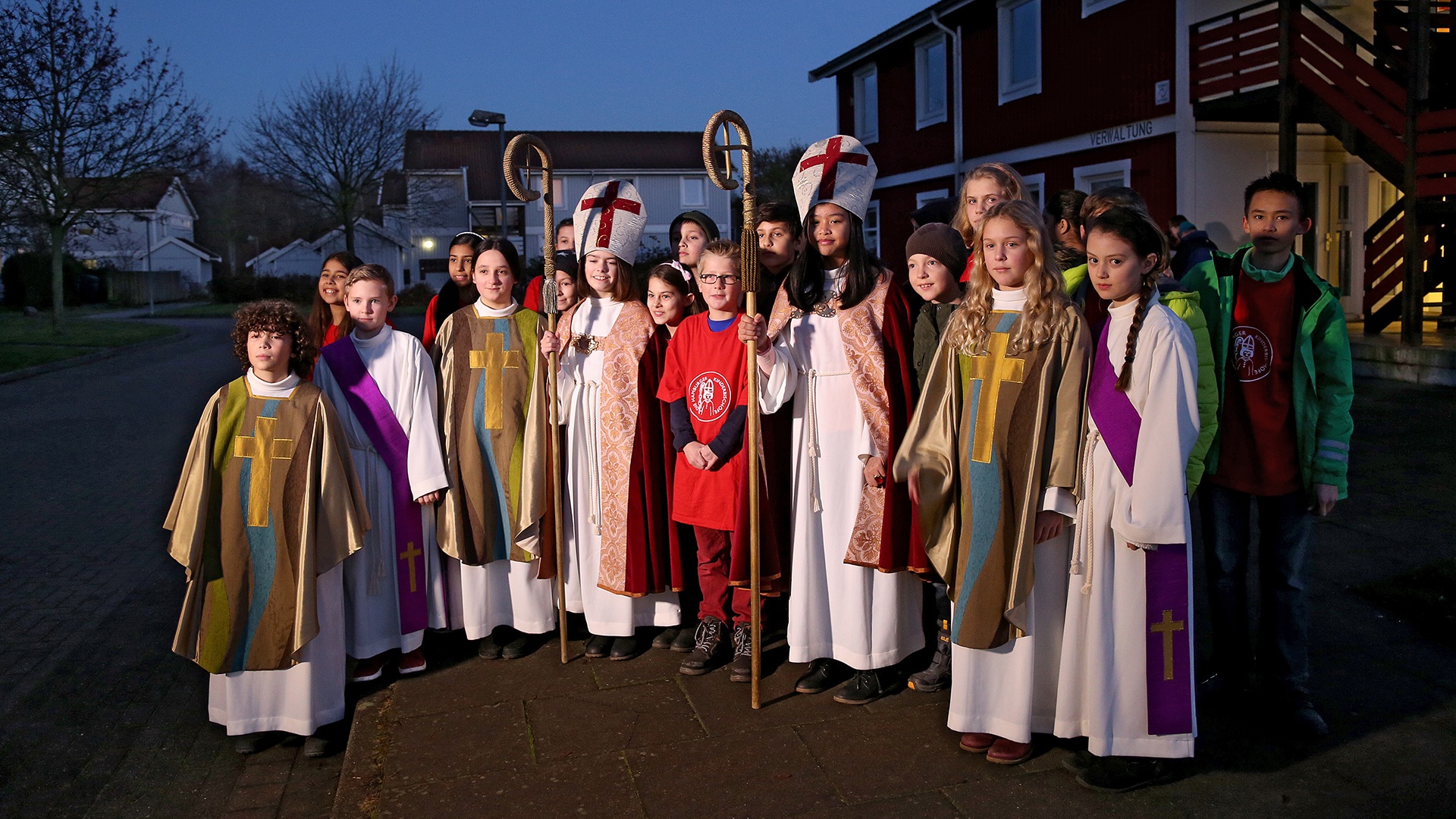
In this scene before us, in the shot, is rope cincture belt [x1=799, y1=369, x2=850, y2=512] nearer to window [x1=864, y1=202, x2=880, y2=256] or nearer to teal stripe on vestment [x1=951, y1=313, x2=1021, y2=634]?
teal stripe on vestment [x1=951, y1=313, x2=1021, y2=634]

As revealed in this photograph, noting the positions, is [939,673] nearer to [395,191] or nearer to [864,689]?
[864,689]

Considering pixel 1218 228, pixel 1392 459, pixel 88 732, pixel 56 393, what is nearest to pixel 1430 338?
pixel 1218 228

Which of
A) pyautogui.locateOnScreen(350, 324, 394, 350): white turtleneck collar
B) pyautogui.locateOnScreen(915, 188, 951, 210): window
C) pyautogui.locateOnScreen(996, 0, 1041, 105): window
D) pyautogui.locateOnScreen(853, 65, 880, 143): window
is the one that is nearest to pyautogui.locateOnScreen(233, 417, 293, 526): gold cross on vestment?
pyautogui.locateOnScreen(350, 324, 394, 350): white turtleneck collar

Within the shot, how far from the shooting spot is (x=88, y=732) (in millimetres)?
→ 4520

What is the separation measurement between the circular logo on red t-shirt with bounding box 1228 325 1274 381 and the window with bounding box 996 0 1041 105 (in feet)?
49.8

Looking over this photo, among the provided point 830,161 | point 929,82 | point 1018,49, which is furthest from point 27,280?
point 830,161

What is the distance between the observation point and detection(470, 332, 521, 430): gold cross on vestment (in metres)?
4.84

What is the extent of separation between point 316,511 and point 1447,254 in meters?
15.9

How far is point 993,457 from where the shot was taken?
3604 mm

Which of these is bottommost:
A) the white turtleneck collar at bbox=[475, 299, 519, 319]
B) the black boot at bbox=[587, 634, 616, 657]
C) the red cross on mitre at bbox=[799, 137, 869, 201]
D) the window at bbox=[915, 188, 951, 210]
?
the black boot at bbox=[587, 634, 616, 657]

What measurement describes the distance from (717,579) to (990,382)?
1632 millimetres

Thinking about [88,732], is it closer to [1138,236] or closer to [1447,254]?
[1138,236]

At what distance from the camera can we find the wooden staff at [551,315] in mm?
4711

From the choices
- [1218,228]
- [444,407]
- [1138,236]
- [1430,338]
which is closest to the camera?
[1138,236]
